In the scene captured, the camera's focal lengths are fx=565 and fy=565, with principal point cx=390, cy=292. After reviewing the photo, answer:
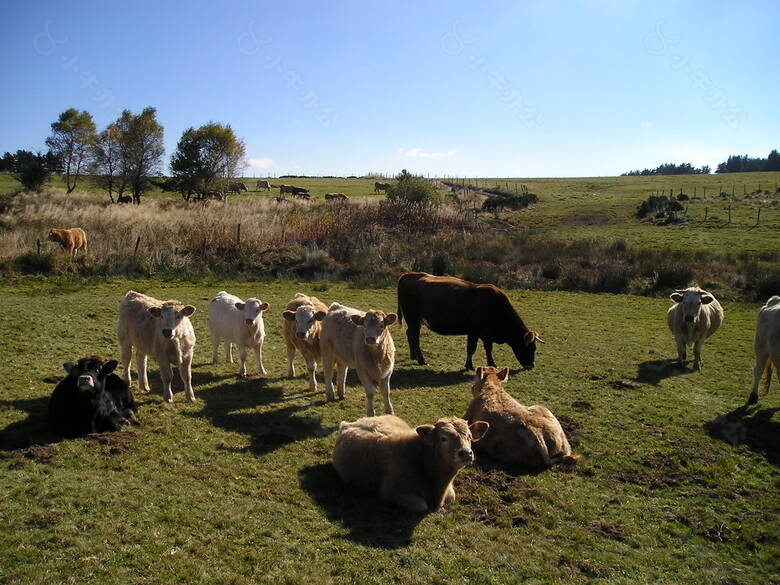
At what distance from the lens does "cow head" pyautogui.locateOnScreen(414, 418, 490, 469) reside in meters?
6.04

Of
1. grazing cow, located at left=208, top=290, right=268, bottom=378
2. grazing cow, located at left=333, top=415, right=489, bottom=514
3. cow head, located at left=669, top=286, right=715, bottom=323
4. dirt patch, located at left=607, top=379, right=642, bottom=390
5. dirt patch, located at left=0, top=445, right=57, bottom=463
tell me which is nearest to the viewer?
grazing cow, located at left=333, top=415, right=489, bottom=514

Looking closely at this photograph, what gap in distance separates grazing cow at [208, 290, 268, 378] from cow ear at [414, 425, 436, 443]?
16.5 ft

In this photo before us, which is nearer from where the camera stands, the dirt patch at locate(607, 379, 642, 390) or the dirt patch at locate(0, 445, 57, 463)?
the dirt patch at locate(0, 445, 57, 463)

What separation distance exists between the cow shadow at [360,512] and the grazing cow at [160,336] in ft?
11.0

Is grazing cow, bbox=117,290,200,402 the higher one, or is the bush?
the bush

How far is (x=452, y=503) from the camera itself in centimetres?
641

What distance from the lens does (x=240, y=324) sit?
421 inches

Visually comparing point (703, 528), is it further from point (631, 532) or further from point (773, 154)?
point (773, 154)

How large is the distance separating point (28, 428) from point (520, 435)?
644cm

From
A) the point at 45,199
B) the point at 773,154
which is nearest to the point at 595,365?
the point at 45,199

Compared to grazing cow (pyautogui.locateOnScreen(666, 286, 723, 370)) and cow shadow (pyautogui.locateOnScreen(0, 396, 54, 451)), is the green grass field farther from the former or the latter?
grazing cow (pyautogui.locateOnScreen(666, 286, 723, 370))

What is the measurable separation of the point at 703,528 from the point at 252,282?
1896cm

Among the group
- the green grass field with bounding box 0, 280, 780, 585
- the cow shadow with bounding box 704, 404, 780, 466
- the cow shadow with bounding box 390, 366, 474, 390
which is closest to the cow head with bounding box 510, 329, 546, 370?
the green grass field with bounding box 0, 280, 780, 585

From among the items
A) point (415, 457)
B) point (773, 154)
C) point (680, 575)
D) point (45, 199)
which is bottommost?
point (680, 575)
